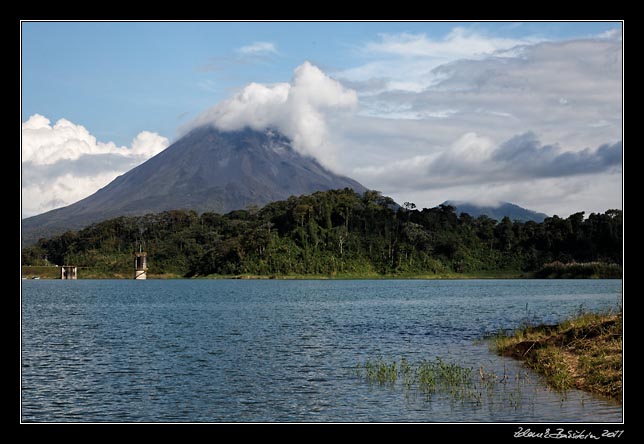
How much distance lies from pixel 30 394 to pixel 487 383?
653 inches

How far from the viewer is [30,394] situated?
82.1 feet

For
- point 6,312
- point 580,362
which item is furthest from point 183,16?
point 580,362

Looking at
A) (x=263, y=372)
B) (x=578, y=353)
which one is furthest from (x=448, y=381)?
(x=263, y=372)

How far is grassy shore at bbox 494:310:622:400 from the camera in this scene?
76.2 ft

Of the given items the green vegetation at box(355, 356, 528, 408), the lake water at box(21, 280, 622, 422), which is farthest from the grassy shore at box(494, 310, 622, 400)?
the green vegetation at box(355, 356, 528, 408)

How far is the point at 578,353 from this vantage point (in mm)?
27406

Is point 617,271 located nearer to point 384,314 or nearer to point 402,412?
point 384,314

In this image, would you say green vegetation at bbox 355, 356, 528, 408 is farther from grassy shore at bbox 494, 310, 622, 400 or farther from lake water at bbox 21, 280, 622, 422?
grassy shore at bbox 494, 310, 622, 400

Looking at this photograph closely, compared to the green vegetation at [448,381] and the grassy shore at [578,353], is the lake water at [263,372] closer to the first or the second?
the green vegetation at [448,381]

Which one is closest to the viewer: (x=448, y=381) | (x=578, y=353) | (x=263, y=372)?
(x=448, y=381)

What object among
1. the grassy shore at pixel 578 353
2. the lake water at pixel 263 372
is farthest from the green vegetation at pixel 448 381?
the grassy shore at pixel 578 353

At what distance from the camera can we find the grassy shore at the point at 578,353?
23.2 metres

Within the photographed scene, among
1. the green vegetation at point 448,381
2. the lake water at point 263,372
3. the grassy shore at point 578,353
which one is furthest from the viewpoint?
the green vegetation at point 448,381

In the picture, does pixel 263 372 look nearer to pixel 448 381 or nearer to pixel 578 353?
pixel 448 381
